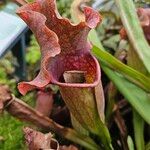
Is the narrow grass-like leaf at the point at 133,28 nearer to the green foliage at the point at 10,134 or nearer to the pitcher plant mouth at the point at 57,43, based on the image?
the pitcher plant mouth at the point at 57,43

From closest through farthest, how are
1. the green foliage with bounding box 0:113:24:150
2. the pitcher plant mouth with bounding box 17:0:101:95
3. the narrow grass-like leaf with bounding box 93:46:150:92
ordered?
the pitcher plant mouth with bounding box 17:0:101:95, the narrow grass-like leaf with bounding box 93:46:150:92, the green foliage with bounding box 0:113:24:150

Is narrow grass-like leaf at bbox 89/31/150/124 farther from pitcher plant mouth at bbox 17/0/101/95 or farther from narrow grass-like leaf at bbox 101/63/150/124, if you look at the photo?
pitcher plant mouth at bbox 17/0/101/95

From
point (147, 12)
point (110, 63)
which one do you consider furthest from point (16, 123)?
point (147, 12)

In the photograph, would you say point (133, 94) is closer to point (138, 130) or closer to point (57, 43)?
point (138, 130)

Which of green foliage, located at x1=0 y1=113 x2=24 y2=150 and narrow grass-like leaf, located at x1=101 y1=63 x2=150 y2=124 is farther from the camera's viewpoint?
green foliage, located at x1=0 y1=113 x2=24 y2=150

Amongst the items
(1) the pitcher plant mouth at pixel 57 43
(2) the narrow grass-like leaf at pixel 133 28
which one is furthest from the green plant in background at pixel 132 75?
(1) the pitcher plant mouth at pixel 57 43

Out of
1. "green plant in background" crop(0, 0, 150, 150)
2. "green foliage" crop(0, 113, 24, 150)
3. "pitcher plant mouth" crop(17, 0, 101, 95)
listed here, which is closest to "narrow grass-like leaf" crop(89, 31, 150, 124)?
"green plant in background" crop(0, 0, 150, 150)
